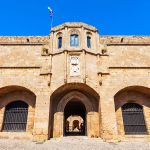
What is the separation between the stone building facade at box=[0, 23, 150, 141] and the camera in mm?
11391

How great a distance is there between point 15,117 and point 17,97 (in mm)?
1303

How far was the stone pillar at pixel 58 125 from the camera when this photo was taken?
36.9 feet

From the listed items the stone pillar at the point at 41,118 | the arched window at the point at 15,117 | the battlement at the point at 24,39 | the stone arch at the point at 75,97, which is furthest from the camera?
the battlement at the point at 24,39

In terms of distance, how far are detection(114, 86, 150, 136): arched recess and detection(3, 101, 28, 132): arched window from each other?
19.7 ft

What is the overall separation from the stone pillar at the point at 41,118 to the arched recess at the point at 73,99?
0.68 metres

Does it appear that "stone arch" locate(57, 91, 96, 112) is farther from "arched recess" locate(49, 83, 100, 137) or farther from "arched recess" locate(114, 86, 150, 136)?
"arched recess" locate(114, 86, 150, 136)

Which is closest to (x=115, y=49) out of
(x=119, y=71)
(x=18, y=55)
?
(x=119, y=71)

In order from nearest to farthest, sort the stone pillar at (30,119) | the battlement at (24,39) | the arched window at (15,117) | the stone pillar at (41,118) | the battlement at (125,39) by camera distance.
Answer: the stone pillar at (41,118) < the stone pillar at (30,119) < the arched window at (15,117) < the battlement at (125,39) < the battlement at (24,39)

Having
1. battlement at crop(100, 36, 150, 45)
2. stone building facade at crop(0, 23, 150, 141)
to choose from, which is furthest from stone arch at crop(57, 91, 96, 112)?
battlement at crop(100, 36, 150, 45)

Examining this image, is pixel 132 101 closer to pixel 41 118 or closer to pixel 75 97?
pixel 75 97

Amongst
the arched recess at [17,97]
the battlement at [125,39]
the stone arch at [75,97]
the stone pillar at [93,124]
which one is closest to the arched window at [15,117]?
the arched recess at [17,97]

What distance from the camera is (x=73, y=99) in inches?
495

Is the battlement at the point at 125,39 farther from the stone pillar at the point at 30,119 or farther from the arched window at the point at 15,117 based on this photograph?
the arched window at the point at 15,117

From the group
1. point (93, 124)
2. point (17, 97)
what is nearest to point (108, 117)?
point (93, 124)
